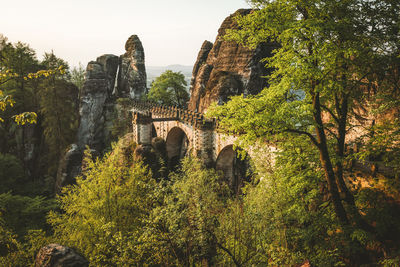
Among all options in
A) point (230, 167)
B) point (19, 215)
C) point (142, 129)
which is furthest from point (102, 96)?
point (230, 167)

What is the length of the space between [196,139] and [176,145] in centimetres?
987

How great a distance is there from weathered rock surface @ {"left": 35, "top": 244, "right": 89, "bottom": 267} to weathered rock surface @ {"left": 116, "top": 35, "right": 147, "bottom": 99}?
4212 centimetres

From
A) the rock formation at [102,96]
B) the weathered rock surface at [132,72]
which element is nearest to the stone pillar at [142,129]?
the rock formation at [102,96]

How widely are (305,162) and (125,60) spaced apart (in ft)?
156

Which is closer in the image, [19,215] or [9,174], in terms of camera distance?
[19,215]

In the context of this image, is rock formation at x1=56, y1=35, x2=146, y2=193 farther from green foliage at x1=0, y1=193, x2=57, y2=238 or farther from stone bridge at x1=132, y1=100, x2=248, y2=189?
green foliage at x1=0, y1=193, x2=57, y2=238

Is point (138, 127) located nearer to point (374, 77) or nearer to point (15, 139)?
point (15, 139)

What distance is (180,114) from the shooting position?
27625mm

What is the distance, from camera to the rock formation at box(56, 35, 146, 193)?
89.4 ft

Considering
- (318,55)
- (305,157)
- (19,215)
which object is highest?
(318,55)

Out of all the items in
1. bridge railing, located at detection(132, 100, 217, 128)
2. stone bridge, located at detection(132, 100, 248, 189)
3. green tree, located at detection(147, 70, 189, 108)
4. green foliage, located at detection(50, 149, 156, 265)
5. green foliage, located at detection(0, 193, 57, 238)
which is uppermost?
green tree, located at detection(147, 70, 189, 108)

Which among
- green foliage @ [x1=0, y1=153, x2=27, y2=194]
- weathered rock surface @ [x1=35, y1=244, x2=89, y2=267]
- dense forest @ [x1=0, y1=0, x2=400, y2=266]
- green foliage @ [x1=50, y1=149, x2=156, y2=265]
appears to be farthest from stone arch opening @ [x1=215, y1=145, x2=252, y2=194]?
green foliage @ [x1=0, y1=153, x2=27, y2=194]

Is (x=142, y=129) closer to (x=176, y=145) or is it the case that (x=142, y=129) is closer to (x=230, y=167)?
(x=176, y=145)

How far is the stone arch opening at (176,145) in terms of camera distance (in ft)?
103
